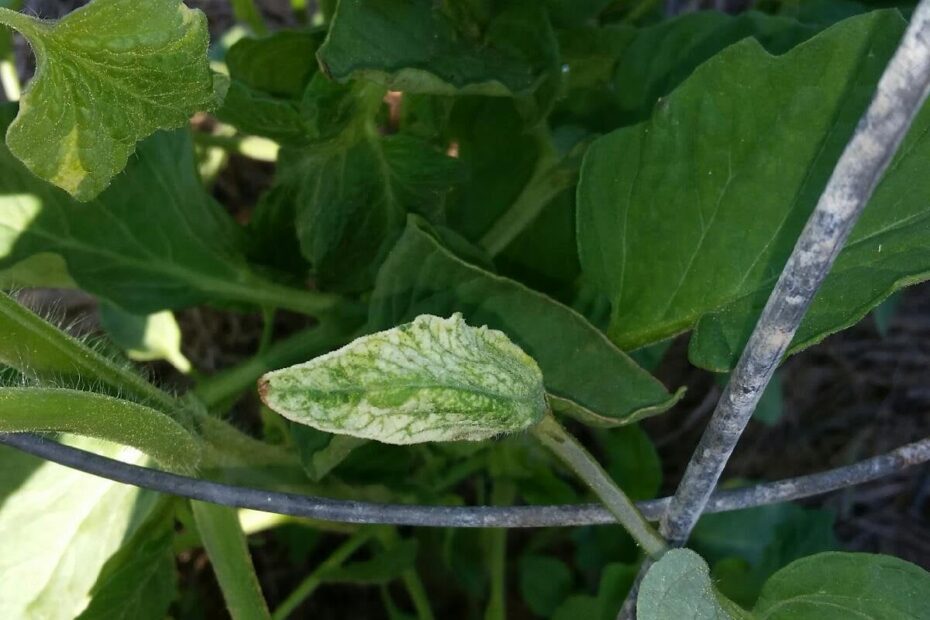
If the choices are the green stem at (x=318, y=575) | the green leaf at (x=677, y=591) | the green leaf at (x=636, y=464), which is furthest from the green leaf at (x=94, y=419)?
the green leaf at (x=636, y=464)

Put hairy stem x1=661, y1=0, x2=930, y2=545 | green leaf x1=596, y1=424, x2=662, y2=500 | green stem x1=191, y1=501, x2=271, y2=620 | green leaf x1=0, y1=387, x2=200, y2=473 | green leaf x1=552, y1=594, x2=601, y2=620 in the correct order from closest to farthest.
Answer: hairy stem x1=661, y1=0, x2=930, y2=545 → green leaf x1=0, y1=387, x2=200, y2=473 → green stem x1=191, y1=501, x2=271, y2=620 → green leaf x1=552, y1=594, x2=601, y2=620 → green leaf x1=596, y1=424, x2=662, y2=500

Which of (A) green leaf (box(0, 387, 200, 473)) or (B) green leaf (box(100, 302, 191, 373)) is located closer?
(A) green leaf (box(0, 387, 200, 473))

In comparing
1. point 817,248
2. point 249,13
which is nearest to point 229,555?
point 817,248

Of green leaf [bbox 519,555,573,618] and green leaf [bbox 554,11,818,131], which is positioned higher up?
green leaf [bbox 554,11,818,131]

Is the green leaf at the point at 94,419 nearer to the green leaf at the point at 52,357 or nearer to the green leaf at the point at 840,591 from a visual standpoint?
the green leaf at the point at 52,357

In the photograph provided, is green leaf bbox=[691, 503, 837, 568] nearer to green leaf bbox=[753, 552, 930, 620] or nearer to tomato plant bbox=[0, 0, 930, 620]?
tomato plant bbox=[0, 0, 930, 620]

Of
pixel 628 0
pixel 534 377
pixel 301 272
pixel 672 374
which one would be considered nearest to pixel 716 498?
pixel 534 377

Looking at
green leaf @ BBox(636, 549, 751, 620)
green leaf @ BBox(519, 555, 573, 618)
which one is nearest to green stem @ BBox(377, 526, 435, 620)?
green leaf @ BBox(519, 555, 573, 618)
